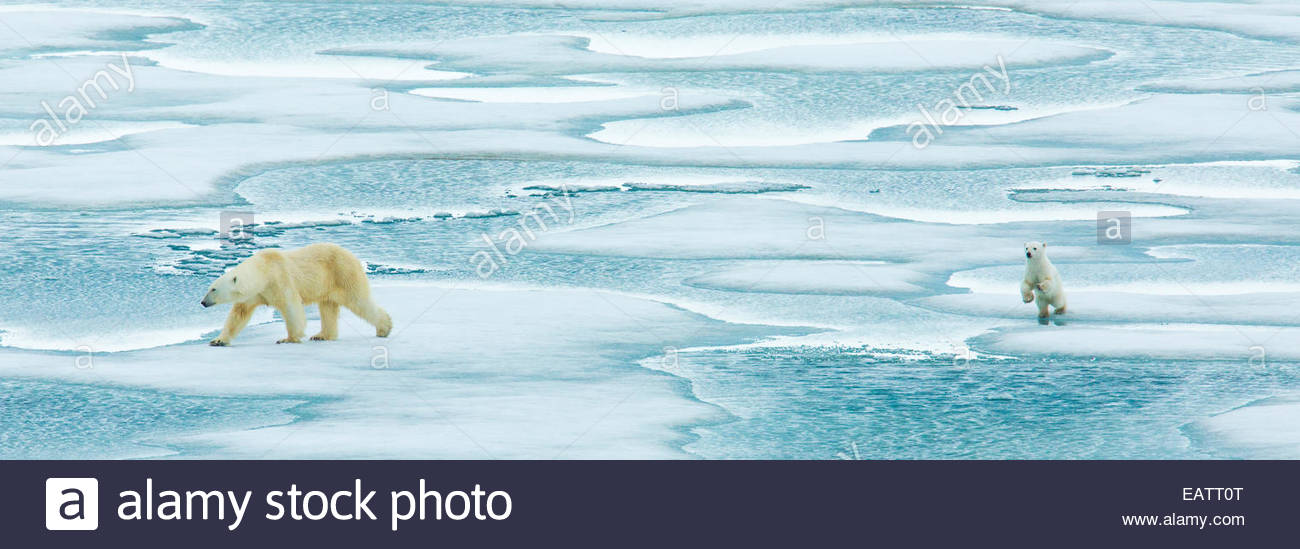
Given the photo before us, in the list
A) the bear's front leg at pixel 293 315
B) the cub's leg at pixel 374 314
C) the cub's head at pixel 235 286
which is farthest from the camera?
the cub's leg at pixel 374 314

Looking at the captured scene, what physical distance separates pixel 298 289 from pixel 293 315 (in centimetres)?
10

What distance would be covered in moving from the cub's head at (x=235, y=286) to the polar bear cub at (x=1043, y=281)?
2.75 metres

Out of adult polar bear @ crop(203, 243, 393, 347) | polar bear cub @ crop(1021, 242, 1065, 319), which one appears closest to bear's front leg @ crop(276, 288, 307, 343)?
adult polar bear @ crop(203, 243, 393, 347)

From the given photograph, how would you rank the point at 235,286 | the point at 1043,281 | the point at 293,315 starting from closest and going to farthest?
the point at 235,286, the point at 293,315, the point at 1043,281

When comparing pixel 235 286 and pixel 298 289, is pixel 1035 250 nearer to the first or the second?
pixel 298 289

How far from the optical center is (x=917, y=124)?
10.7 metres

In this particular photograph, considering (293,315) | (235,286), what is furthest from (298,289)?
(235,286)

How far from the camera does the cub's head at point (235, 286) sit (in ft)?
18.8

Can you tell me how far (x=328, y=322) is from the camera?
6039 mm

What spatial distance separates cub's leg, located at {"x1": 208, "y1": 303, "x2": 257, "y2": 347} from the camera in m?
5.85

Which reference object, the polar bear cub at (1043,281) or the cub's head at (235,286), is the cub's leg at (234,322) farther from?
the polar bear cub at (1043,281)

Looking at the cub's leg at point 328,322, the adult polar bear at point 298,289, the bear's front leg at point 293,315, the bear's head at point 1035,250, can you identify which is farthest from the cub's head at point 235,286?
the bear's head at point 1035,250
